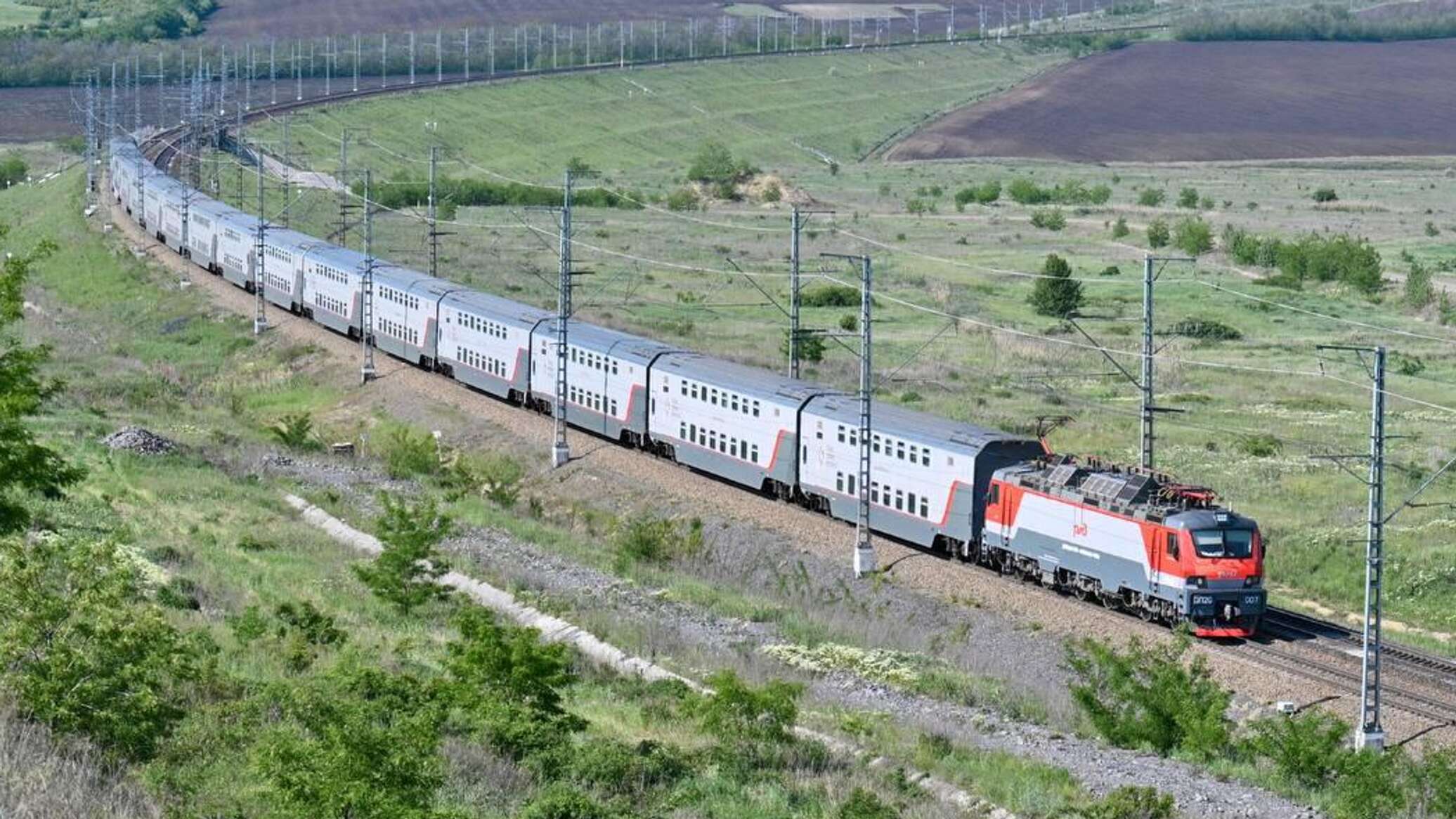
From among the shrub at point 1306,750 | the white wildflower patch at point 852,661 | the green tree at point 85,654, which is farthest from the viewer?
the white wildflower patch at point 852,661

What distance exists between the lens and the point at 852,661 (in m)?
33.2

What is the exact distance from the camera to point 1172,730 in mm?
29109

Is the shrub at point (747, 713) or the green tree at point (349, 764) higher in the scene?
the green tree at point (349, 764)

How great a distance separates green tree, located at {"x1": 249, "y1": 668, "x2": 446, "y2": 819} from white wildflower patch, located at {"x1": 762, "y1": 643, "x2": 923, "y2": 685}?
12316 millimetres

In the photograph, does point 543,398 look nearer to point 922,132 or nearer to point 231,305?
point 231,305

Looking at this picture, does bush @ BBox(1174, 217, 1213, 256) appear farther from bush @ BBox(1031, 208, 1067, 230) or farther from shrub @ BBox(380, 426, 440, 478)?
shrub @ BBox(380, 426, 440, 478)

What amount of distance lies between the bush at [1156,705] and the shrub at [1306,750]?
2.62 feet

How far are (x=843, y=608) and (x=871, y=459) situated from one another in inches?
199

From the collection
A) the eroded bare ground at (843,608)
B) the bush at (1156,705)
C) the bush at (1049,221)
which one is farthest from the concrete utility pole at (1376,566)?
the bush at (1049,221)

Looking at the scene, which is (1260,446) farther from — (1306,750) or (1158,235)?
(1158,235)

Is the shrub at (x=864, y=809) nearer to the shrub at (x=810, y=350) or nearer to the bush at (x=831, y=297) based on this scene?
the shrub at (x=810, y=350)

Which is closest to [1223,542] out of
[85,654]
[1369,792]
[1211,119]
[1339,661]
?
[1339,661]

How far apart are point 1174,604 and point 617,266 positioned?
68.7 m

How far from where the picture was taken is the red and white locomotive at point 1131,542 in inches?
1389
